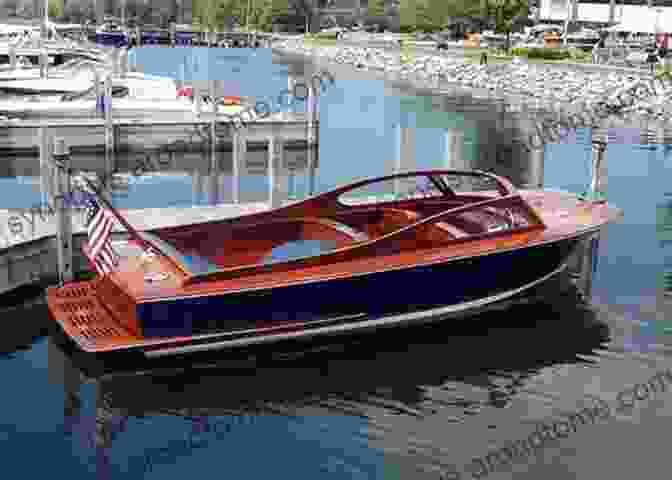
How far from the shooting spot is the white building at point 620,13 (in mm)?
95312

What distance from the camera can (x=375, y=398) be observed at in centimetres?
1010

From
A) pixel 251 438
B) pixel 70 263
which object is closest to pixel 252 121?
pixel 70 263

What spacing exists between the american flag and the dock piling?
108cm

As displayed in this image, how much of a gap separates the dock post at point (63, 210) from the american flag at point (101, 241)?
1.08 m

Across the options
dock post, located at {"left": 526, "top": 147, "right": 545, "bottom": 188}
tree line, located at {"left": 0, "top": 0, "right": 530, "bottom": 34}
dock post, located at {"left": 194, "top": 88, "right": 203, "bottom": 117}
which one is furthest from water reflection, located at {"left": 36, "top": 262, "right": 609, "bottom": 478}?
tree line, located at {"left": 0, "top": 0, "right": 530, "bottom": 34}

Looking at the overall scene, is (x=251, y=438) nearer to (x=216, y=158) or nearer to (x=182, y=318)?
(x=182, y=318)

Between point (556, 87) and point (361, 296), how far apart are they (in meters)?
34.7

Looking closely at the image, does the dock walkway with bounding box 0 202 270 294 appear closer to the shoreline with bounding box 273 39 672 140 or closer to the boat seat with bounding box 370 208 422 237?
the boat seat with bounding box 370 208 422 237

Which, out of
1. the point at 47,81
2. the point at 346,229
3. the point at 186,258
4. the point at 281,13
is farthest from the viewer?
the point at 281,13

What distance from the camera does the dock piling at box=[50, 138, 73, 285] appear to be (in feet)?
39.0

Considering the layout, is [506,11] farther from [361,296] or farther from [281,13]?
[281,13]

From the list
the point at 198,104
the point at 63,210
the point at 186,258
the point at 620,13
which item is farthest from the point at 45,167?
the point at 620,13

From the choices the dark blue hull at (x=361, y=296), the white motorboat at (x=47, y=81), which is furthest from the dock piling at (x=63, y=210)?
the white motorboat at (x=47, y=81)

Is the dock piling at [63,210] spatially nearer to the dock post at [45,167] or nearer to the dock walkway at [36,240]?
the dock walkway at [36,240]
